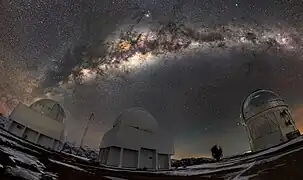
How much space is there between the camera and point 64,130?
35500 mm

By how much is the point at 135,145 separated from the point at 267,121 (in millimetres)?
16463

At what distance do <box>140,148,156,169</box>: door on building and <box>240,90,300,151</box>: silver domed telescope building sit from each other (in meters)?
13.8

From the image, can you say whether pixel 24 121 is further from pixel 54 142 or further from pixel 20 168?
pixel 20 168

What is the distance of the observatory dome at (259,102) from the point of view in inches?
1186

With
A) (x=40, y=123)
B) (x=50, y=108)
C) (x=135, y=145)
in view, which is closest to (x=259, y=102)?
(x=135, y=145)

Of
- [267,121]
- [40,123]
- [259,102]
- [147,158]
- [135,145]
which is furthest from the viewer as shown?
[40,123]

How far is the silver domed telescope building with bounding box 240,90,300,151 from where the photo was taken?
28516 millimetres

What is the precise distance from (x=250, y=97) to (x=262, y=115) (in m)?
3.56

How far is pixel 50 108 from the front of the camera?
112 ft

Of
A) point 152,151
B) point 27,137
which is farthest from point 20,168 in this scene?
point 27,137

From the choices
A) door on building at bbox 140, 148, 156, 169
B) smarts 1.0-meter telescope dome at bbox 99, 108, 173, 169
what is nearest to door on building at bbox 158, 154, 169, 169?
smarts 1.0-meter telescope dome at bbox 99, 108, 173, 169

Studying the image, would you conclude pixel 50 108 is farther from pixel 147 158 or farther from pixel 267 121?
pixel 267 121

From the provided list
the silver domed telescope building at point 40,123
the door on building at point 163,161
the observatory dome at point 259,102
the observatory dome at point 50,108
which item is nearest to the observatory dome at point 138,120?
the door on building at point 163,161

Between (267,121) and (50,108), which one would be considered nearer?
(267,121)
